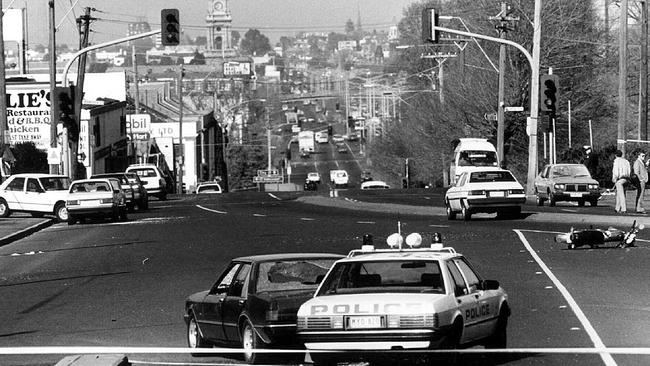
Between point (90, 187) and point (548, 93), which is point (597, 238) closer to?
point (548, 93)

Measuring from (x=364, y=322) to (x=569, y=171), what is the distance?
34829 millimetres

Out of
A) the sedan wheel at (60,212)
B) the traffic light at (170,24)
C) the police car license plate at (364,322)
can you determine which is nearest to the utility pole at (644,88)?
the traffic light at (170,24)

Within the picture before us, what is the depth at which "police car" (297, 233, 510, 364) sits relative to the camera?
13047mm

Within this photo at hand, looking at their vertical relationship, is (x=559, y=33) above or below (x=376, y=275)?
above

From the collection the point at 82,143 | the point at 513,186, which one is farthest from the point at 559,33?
the point at 513,186

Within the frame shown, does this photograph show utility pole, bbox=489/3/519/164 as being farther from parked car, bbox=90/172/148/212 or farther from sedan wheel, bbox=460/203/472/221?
sedan wheel, bbox=460/203/472/221

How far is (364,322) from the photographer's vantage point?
43.1 ft

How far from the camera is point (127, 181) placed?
173 feet

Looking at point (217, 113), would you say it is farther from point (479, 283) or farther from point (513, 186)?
point (479, 283)

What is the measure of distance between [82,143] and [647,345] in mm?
73723

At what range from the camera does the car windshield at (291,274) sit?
1553cm

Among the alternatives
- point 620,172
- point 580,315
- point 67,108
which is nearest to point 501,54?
point 67,108

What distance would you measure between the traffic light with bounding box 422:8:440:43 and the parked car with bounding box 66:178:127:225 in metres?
11.9

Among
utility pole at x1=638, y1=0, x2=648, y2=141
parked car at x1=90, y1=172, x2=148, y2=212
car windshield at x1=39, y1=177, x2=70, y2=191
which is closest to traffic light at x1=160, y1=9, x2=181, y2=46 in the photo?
car windshield at x1=39, y1=177, x2=70, y2=191
